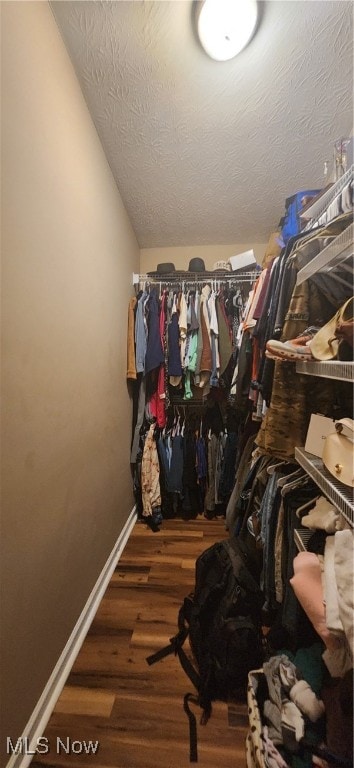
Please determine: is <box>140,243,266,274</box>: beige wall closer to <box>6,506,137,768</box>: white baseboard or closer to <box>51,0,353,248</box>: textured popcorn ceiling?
<box>51,0,353,248</box>: textured popcorn ceiling

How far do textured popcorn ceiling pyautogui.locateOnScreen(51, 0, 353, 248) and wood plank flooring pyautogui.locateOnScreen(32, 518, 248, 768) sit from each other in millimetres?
2549

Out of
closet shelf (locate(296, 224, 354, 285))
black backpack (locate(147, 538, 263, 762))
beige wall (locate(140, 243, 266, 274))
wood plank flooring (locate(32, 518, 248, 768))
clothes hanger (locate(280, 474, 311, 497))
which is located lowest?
wood plank flooring (locate(32, 518, 248, 768))

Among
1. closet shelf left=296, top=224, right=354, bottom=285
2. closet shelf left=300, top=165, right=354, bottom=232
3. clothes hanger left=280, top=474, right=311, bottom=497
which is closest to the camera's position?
closet shelf left=296, top=224, right=354, bottom=285

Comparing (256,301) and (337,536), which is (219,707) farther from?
(256,301)

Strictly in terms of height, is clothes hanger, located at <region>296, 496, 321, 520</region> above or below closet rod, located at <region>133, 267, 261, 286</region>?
below

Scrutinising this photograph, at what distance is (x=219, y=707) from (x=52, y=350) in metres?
1.49

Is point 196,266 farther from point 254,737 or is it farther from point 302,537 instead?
point 254,737

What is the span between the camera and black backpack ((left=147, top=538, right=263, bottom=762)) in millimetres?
1073

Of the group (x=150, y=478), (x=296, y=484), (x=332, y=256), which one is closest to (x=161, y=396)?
(x=150, y=478)

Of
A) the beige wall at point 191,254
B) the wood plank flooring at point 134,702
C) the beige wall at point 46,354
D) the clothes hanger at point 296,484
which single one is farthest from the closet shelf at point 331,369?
the beige wall at point 191,254

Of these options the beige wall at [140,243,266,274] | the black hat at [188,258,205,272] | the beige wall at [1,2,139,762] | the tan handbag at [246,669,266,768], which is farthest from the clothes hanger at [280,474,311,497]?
the beige wall at [140,243,266,274]

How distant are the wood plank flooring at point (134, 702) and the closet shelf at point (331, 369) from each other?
128cm

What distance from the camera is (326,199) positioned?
3.51 ft

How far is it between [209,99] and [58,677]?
105 inches
